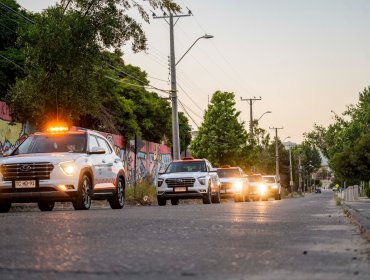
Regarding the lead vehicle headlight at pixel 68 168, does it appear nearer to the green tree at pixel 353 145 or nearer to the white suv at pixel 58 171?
the white suv at pixel 58 171

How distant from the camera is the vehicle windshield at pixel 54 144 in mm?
16781

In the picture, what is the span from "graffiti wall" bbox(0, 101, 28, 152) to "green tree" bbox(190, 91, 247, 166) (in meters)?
35.5

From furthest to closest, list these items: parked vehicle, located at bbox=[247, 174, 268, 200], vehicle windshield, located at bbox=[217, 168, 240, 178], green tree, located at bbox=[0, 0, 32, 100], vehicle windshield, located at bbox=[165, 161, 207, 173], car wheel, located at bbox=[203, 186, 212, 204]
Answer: parked vehicle, located at bbox=[247, 174, 268, 200] < vehicle windshield, located at bbox=[217, 168, 240, 178] < green tree, located at bbox=[0, 0, 32, 100] < vehicle windshield, located at bbox=[165, 161, 207, 173] < car wheel, located at bbox=[203, 186, 212, 204]

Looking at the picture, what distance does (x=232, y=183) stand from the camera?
3453 cm

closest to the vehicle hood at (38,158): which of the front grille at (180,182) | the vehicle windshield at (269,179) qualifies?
the front grille at (180,182)

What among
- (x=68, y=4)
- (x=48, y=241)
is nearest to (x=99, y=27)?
(x=68, y=4)

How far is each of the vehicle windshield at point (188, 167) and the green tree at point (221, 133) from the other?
32.3 meters

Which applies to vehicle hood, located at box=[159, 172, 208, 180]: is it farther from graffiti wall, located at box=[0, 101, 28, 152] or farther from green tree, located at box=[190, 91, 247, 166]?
green tree, located at box=[190, 91, 247, 166]

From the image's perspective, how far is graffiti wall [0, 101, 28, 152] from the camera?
78.4 ft

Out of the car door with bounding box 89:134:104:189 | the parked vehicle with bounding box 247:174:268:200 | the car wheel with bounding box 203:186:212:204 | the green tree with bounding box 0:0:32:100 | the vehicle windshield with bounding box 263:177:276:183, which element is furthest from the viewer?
the vehicle windshield with bounding box 263:177:276:183

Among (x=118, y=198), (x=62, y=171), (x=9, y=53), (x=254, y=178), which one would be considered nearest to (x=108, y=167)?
(x=118, y=198)

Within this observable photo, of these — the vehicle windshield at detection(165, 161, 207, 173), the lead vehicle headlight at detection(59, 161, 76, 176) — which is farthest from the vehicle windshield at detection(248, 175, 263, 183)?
the lead vehicle headlight at detection(59, 161, 76, 176)

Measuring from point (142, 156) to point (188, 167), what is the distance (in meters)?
13.9

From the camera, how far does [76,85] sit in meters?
22.4
